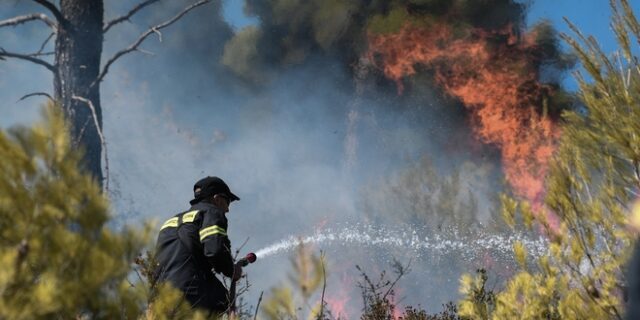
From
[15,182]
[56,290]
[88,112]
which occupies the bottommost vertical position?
[56,290]

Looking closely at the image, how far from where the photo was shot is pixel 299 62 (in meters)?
21.5

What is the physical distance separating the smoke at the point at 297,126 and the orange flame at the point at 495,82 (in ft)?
1.08

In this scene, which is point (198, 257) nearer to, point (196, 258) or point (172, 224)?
point (196, 258)

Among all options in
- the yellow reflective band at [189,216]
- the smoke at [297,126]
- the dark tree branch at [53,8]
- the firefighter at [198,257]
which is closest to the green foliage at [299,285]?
the firefighter at [198,257]

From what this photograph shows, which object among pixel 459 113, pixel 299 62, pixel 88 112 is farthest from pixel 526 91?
pixel 88 112

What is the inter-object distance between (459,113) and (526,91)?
2.16m

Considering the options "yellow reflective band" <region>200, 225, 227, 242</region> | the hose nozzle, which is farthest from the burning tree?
the hose nozzle

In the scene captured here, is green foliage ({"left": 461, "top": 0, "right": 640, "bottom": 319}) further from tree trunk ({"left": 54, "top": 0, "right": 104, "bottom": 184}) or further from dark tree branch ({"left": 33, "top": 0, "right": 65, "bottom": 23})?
dark tree branch ({"left": 33, "top": 0, "right": 65, "bottom": 23})

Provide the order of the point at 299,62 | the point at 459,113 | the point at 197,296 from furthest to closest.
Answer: the point at 299,62 → the point at 459,113 → the point at 197,296

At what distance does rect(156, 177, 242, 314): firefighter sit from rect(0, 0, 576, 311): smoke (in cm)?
1467

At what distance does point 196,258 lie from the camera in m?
4.18

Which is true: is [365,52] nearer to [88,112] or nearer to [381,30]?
[381,30]

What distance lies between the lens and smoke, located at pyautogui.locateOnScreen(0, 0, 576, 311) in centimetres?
1928

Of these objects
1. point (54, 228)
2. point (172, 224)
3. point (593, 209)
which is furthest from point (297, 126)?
point (54, 228)
